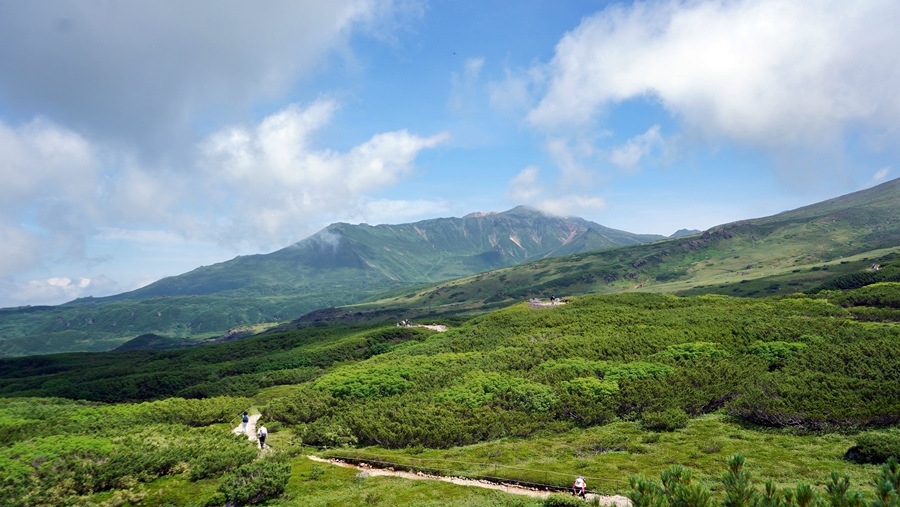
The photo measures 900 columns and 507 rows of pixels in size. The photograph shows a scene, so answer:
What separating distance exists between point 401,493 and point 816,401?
113 ft

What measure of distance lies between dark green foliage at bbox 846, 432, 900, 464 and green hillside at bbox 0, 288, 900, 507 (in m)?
0.10

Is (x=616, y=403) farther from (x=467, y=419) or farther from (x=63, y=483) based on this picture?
(x=63, y=483)

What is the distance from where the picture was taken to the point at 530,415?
44562 mm

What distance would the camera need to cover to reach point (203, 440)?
38.8 m

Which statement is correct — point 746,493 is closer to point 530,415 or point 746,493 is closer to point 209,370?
point 530,415

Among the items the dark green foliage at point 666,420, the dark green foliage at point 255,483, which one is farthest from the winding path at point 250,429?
the dark green foliage at point 666,420

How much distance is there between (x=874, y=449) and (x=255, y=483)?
1530 inches

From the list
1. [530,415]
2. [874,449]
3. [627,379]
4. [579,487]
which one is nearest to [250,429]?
[530,415]

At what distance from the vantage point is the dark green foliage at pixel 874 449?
93.8 feet

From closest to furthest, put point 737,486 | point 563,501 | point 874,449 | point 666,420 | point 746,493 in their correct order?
point 746,493, point 737,486, point 563,501, point 874,449, point 666,420

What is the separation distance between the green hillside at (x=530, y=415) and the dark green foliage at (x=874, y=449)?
0.31 ft

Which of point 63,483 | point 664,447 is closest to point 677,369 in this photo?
point 664,447

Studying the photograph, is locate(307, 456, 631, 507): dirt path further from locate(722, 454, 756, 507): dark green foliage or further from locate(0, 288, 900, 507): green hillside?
locate(722, 454, 756, 507): dark green foliage

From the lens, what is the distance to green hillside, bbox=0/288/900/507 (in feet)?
96.5
